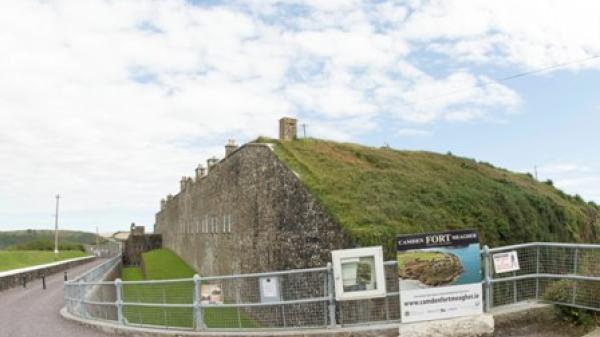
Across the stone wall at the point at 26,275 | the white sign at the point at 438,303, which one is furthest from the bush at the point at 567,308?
the stone wall at the point at 26,275

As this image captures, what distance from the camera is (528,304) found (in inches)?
374

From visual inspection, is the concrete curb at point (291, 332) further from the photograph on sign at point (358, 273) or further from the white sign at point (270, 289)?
the white sign at point (270, 289)

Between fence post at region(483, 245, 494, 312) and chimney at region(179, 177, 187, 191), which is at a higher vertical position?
chimney at region(179, 177, 187, 191)

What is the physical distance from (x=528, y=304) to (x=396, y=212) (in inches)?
276

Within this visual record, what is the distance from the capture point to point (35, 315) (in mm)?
18172

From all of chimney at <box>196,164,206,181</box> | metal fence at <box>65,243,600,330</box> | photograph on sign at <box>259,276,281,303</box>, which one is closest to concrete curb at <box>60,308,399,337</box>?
metal fence at <box>65,243,600,330</box>

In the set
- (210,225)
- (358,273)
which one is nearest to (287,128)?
(210,225)

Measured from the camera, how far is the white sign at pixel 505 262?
9492mm

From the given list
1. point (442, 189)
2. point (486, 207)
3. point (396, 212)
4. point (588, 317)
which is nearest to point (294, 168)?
point (396, 212)

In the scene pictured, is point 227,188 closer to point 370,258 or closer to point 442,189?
point 442,189

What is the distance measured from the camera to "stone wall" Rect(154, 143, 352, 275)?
16.1 meters

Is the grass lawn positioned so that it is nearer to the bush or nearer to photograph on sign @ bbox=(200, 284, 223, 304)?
photograph on sign @ bbox=(200, 284, 223, 304)

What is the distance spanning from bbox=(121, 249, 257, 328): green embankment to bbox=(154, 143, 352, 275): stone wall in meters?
2.29

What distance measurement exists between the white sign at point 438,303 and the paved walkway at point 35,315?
705cm
